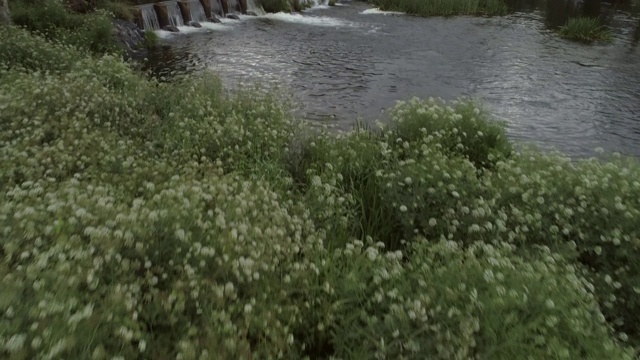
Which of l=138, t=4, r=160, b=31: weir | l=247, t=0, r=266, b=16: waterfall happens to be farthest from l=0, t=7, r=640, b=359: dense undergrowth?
l=247, t=0, r=266, b=16: waterfall

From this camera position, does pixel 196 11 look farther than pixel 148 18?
Yes

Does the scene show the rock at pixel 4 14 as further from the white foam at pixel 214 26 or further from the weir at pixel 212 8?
the weir at pixel 212 8

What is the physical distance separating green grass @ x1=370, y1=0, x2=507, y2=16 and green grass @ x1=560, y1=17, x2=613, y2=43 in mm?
5931

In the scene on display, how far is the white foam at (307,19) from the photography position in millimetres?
21812

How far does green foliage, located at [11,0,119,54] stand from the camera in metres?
12.8

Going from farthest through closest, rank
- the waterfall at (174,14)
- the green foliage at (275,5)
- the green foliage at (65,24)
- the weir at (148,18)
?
1. the green foliage at (275,5)
2. the waterfall at (174,14)
3. the weir at (148,18)
4. the green foliage at (65,24)

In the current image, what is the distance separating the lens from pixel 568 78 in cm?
1409

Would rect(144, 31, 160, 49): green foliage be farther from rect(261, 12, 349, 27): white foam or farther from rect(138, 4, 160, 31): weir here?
rect(261, 12, 349, 27): white foam

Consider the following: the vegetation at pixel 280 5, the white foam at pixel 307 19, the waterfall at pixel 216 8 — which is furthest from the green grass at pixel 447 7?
the waterfall at pixel 216 8

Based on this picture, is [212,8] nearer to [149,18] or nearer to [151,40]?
[149,18]

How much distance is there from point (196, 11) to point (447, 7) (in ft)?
39.6

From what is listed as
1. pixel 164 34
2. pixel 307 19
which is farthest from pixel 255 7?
pixel 164 34

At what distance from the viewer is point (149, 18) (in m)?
17.7

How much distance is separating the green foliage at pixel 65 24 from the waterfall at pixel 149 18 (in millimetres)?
3154
